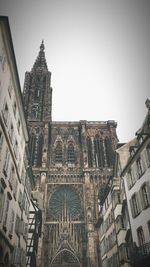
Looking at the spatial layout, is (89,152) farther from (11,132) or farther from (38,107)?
(11,132)

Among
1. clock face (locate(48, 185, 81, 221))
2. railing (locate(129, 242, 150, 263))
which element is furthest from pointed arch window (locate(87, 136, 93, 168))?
railing (locate(129, 242, 150, 263))

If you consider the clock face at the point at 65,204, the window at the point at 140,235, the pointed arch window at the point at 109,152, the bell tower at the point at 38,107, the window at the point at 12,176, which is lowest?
the window at the point at 140,235

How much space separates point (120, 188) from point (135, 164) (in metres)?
5.16

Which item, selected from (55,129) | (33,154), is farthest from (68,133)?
(33,154)

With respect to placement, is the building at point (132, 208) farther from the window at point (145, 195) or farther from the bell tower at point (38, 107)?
the bell tower at point (38, 107)

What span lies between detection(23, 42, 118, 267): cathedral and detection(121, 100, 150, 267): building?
48.4ft

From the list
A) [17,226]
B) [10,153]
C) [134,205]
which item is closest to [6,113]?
[10,153]

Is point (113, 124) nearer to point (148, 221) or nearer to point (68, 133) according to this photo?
point (68, 133)

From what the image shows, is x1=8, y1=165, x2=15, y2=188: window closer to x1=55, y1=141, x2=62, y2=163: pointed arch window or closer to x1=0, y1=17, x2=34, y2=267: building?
x1=0, y1=17, x2=34, y2=267: building

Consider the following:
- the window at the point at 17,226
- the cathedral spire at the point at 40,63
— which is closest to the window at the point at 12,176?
the window at the point at 17,226

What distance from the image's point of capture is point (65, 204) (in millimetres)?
36906

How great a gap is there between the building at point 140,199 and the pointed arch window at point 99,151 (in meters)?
21.4

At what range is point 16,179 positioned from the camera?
1817cm

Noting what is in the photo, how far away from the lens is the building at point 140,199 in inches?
600
